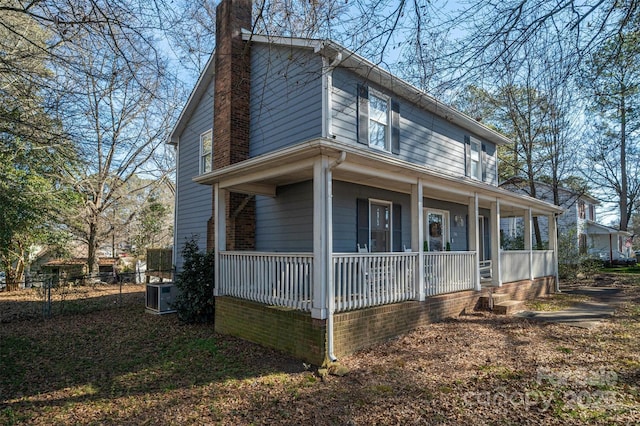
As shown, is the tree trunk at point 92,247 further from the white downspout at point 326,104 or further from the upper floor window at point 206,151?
the white downspout at point 326,104

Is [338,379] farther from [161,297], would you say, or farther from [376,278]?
[161,297]

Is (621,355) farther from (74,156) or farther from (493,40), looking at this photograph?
(74,156)

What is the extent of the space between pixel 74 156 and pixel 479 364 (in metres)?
9.43

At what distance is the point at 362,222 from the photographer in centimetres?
920

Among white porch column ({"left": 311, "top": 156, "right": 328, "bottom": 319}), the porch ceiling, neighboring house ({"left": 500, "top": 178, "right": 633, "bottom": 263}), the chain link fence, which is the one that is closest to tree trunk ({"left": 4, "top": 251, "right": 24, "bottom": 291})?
the chain link fence

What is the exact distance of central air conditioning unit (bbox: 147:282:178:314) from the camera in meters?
10.1

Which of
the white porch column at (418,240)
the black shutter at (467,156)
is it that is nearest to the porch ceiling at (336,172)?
the white porch column at (418,240)

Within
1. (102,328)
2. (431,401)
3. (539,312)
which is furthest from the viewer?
(539,312)

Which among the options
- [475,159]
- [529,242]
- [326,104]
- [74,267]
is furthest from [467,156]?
[74,267]

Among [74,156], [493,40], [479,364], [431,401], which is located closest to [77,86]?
[74,156]

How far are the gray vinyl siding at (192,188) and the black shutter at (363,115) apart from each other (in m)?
4.89

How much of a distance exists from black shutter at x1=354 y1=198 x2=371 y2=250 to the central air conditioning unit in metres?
5.38

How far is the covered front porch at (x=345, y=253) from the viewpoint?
5754 mm

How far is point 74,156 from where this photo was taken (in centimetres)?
887
